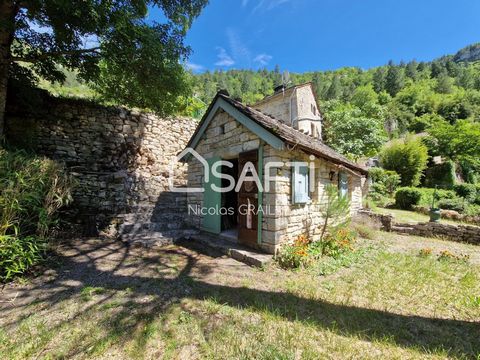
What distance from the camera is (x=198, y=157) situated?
24.5ft

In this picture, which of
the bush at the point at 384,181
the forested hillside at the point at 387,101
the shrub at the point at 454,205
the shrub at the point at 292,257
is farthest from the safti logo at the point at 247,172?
the bush at the point at 384,181

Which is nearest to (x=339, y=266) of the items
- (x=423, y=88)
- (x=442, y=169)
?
(x=442, y=169)

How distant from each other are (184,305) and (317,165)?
16.9 ft

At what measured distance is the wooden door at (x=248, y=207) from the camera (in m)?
5.42

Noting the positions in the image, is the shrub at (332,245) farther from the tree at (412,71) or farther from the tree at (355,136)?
the tree at (412,71)

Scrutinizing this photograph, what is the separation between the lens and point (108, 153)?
8688mm

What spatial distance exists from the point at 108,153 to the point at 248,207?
6.83m

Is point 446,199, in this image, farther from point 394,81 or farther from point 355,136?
point 394,81

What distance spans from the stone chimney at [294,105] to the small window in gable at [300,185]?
39.0 feet

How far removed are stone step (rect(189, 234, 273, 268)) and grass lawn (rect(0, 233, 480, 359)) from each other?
0.22 m

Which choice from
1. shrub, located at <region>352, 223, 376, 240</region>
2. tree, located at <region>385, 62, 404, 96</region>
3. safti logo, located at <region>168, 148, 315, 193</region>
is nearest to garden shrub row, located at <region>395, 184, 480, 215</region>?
shrub, located at <region>352, 223, 376, 240</region>

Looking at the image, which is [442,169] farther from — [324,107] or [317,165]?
[317,165]

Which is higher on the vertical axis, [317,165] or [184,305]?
[317,165]

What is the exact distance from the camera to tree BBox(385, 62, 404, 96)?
59906mm
